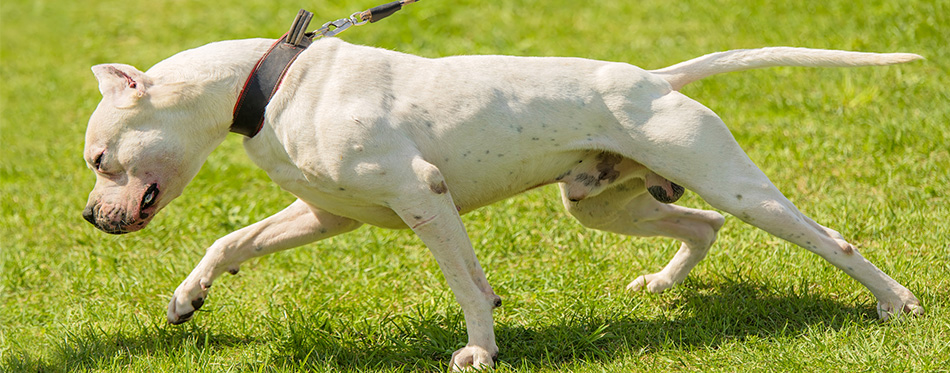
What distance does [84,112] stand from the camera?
9.34 meters

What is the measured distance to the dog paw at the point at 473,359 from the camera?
12.1ft

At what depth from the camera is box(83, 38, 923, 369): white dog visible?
11.7 feet

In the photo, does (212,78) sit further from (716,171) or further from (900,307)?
(900,307)

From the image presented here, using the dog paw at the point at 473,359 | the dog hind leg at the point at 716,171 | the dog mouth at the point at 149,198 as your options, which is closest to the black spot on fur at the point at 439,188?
the dog paw at the point at 473,359

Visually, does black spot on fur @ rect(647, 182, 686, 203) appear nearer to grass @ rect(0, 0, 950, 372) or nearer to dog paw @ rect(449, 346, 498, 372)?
grass @ rect(0, 0, 950, 372)

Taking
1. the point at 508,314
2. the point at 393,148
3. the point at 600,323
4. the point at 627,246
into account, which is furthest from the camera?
the point at 627,246

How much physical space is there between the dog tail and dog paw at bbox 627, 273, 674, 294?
1.03m

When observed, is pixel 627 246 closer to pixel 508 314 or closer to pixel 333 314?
pixel 508 314

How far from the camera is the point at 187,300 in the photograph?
4188 millimetres

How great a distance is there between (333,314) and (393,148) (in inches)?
52.9

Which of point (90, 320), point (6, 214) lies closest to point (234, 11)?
point (6, 214)

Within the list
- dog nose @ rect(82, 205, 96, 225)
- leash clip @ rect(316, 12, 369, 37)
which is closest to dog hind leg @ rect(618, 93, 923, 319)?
leash clip @ rect(316, 12, 369, 37)

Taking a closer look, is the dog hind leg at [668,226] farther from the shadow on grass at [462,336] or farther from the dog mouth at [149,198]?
the dog mouth at [149,198]

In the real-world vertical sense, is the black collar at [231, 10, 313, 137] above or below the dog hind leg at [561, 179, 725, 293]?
above
